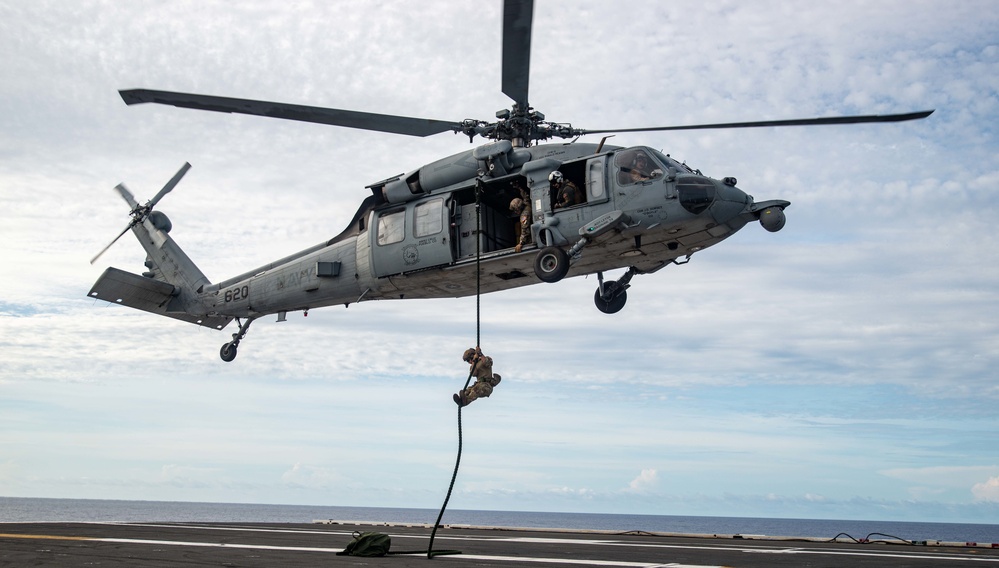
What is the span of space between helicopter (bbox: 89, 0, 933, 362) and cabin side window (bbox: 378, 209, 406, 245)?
28 mm

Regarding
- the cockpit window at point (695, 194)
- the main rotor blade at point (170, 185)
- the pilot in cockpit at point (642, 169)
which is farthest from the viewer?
the main rotor blade at point (170, 185)

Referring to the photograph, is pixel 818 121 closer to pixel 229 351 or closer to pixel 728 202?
A: pixel 728 202

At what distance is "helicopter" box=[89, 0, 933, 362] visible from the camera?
16.3 m

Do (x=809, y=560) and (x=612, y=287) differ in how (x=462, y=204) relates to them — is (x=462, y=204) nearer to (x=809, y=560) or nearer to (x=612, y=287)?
(x=612, y=287)

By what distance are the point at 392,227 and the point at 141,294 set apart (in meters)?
8.52

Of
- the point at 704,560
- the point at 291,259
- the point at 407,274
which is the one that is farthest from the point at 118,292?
the point at 704,560

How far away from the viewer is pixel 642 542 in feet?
55.1

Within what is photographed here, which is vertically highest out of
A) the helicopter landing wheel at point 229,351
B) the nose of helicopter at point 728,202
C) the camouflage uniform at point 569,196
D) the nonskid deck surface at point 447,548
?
the camouflage uniform at point 569,196

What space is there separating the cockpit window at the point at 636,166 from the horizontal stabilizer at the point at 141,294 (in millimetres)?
11556

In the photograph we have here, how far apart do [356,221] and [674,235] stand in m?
7.72

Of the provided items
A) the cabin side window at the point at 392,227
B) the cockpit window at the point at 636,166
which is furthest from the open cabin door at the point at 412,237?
the cockpit window at the point at 636,166

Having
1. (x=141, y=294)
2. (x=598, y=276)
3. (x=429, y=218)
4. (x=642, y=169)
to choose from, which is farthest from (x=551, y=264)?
(x=141, y=294)

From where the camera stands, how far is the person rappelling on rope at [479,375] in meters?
12.2

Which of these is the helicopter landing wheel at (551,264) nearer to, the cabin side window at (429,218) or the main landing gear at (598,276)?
the main landing gear at (598,276)
